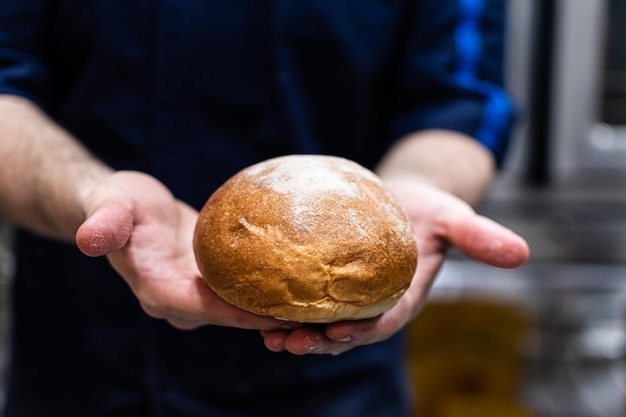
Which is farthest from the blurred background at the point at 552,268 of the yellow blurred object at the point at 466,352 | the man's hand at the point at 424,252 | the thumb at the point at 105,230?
the thumb at the point at 105,230

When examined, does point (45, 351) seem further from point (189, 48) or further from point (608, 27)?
point (608, 27)

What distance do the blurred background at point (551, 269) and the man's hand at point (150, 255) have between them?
99 cm

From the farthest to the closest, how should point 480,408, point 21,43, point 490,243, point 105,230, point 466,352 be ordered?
point 466,352 < point 480,408 < point 21,43 < point 490,243 < point 105,230

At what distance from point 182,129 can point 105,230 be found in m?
0.35

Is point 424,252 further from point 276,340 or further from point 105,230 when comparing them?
point 105,230

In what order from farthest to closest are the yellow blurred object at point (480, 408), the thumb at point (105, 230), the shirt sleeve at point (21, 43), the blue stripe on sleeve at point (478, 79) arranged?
1. the yellow blurred object at point (480, 408)
2. the blue stripe on sleeve at point (478, 79)
3. the shirt sleeve at point (21, 43)
4. the thumb at point (105, 230)

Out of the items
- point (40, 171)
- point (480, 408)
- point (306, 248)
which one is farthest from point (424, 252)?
point (480, 408)

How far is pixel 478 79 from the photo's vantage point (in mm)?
1114

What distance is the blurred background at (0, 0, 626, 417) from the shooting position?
165 centimetres

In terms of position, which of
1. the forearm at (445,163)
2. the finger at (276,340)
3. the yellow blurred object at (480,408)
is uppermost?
the forearm at (445,163)

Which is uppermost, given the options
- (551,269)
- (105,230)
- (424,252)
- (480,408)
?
(105,230)

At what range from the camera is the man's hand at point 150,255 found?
25.5 inches

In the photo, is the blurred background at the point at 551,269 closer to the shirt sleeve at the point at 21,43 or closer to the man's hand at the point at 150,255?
the shirt sleeve at the point at 21,43

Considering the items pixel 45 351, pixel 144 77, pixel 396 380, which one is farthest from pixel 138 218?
pixel 396 380
